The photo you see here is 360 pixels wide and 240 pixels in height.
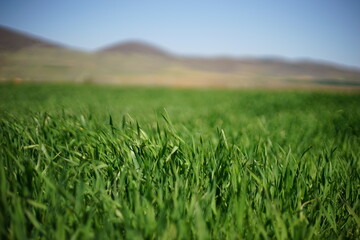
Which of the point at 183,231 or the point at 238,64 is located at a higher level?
the point at 238,64

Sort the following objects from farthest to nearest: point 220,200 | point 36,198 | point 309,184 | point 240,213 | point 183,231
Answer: point 309,184
point 220,200
point 36,198
point 240,213
point 183,231

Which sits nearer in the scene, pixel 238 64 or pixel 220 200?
pixel 220 200

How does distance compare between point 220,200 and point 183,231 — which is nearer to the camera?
point 183,231

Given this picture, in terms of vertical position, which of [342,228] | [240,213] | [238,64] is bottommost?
[342,228]

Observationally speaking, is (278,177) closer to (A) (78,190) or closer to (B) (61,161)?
(A) (78,190)

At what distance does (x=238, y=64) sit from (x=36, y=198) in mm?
167142

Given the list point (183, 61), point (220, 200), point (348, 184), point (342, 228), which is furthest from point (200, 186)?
point (183, 61)

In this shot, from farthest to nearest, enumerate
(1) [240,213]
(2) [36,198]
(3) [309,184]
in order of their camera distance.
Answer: (3) [309,184]
(2) [36,198]
(1) [240,213]

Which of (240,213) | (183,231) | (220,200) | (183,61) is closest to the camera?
(183,231)

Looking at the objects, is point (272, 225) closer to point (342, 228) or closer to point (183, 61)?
point (342, 228)

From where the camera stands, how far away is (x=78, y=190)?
3.20ft

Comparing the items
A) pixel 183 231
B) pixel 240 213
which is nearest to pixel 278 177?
pixel 240 213

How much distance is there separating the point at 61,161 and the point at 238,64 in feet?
547

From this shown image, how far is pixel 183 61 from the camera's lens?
6142 inches
